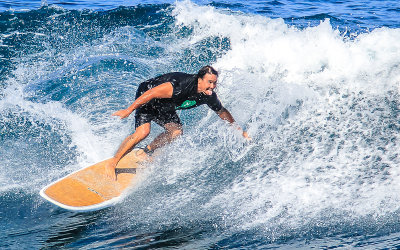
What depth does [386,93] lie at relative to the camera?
6.77m

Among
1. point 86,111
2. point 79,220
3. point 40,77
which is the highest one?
point 40,77

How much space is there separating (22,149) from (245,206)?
12.6 ft

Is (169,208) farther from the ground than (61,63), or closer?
closer

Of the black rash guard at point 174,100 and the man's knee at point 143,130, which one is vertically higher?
the black rash guard at point 174,100

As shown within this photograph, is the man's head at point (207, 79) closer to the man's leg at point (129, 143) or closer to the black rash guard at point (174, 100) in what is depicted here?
the black rash guard at point (174, 100)

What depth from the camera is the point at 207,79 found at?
16.6 ft

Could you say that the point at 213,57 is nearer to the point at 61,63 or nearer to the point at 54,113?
the point at 61,63

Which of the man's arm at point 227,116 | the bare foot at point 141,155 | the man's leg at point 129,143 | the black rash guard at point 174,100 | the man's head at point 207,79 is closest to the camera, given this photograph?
the man's head at point 207,79

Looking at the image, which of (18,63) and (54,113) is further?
(18,63)

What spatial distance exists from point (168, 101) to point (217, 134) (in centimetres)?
129

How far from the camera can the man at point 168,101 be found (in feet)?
17.0

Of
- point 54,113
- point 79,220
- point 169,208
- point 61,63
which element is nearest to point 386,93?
point 169,208

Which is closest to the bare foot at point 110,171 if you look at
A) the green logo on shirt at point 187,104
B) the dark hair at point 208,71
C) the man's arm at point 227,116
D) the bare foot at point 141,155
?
the bare foot at point 141,155

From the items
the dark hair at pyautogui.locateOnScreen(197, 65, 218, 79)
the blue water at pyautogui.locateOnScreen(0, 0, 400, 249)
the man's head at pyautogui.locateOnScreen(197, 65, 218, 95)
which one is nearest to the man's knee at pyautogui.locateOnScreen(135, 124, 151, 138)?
the blue water at pyautogui.locateOnScreen(0, 0, 400, 249)
